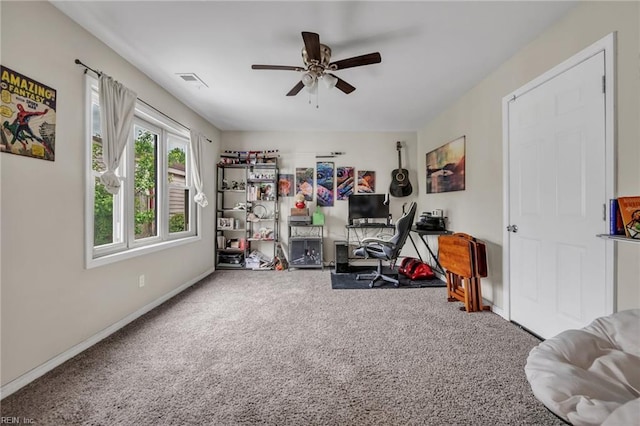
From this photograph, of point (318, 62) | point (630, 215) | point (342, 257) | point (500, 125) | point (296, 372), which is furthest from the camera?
point (342, 257)

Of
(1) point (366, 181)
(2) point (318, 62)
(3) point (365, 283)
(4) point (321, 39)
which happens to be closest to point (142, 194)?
(2) point (318, 62)

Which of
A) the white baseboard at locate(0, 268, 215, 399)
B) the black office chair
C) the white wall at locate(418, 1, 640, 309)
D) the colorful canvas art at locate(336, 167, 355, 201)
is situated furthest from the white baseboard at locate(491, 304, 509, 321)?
the white baseboard at locate(0, 268, 215, 399)

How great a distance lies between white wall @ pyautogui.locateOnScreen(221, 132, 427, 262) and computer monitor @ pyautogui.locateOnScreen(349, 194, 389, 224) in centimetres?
23

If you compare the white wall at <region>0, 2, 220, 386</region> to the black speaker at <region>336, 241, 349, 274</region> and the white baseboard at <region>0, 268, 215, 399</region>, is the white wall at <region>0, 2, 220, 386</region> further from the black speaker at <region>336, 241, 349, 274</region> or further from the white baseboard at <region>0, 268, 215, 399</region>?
the black speaker at <region>336, 241, 349, 274</region>

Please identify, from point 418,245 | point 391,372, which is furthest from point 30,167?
point 418,245

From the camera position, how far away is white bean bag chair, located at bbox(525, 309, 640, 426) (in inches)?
29.6

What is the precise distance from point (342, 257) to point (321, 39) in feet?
10.4

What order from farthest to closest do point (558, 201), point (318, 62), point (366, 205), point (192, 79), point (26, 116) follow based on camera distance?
1. point (366, 205)
2. point (192, 79)
3. point (318, 62)
4. point (558, 201)
5. point (26, 116)

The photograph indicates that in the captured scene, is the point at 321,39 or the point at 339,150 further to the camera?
the point at 339,150

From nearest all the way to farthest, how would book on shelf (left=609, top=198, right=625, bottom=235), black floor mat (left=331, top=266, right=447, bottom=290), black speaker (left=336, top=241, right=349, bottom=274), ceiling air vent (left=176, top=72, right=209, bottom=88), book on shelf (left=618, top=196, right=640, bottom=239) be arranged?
book on shelf (left=618, top=196, right=640, bottom=239) → book on shelf (left=609, top=198, right=625, bottom=235) → ceiling air vent (left=176, top=72, right=209, bottom=88) → black floor mat (left=331, top=266, right=447, bottom=290) → black speaker (left=336, top=241, right=349, bottom=274)

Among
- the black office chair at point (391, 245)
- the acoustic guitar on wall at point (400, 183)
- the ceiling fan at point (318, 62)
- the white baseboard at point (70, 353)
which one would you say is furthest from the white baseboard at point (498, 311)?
the white baseboard at point (70, 353)

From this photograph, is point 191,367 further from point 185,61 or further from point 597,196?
point 597,196

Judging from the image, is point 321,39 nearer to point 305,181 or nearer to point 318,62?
point 318,62

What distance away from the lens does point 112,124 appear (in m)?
2.17
